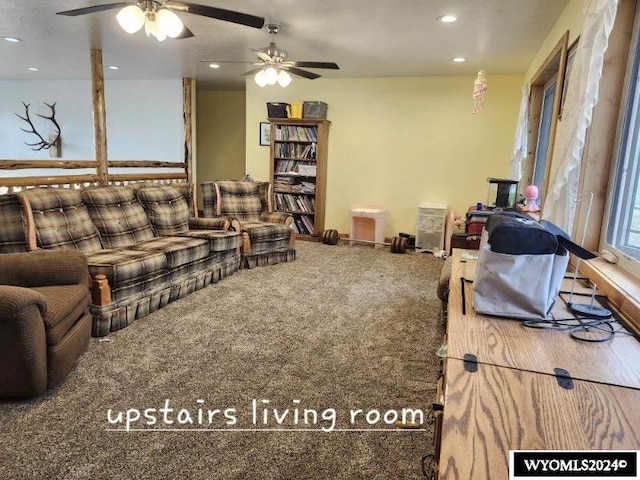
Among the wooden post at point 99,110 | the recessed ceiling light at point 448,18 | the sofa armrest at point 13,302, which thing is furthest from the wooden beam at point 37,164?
the recessed ceiling light at point 448,18

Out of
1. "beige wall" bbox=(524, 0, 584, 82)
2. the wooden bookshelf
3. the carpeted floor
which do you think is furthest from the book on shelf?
the carpeted floor

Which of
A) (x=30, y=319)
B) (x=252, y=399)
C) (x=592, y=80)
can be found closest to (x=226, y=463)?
(x=252, y=399)

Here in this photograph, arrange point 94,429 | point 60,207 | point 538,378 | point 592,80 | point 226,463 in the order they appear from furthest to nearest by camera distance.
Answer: point 60,207 → point 592,80 → point 94,429 → point 226,463 → point 538,378

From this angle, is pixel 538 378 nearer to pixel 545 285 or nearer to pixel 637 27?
pixel 545 285

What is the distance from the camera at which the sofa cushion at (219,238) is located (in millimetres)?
3891

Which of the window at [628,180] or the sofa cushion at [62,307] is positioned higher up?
the window at [628,180]

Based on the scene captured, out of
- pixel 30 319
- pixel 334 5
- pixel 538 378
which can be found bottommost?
pixel 30 319

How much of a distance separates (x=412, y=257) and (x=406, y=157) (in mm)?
1496

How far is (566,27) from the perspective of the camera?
2945 mm

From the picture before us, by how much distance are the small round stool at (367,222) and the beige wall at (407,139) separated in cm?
24

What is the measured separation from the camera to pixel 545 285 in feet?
4.46

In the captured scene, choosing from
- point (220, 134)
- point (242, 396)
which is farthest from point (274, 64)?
point (220, 134)

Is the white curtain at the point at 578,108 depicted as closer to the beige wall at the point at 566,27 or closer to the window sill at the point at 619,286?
the window sill at the point at 619,286

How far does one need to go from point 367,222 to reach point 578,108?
4041mm
